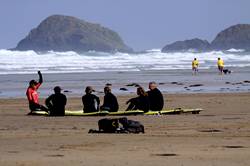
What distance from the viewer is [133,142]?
11586 millimetres

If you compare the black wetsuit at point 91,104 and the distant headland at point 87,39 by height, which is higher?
the distant headland at point 87,39

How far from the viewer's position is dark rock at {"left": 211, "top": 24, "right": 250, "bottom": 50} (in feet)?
470

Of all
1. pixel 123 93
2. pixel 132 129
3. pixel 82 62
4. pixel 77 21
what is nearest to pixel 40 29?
pixel 77 21

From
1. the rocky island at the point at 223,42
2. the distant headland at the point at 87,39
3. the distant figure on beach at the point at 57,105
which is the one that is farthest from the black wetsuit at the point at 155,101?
the rocky island at the point at 223,42

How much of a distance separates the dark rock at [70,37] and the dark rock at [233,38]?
693 inches

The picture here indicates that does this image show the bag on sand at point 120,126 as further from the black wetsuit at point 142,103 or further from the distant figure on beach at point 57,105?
the distant figure on beach at point 57,105

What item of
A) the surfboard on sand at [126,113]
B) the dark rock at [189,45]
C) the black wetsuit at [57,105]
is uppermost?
the dark rock at [189,45]

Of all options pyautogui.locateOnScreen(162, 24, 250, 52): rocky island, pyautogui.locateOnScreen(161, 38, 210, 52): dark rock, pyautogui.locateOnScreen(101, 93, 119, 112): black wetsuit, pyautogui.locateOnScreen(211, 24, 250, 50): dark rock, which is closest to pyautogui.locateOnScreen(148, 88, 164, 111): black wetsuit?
pyautogui.locateOnScreen(101, 93, 119, 112): black wetsuit

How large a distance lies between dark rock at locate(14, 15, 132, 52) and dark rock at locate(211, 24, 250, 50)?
17.6 meters

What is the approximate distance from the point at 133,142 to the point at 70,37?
140451mm

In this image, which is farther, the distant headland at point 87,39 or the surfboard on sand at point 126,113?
the distant headland at point 87,39

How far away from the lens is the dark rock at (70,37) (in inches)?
5753

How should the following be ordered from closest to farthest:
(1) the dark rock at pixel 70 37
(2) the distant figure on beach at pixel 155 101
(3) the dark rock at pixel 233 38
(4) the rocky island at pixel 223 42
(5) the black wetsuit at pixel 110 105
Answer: (5) the black wetsuit at pixel 110 105
(2) the distant figure on beach at pixel 155 101
(4) the rocky island at pixel 223 42
(3) the dark rock at pixel 233 38
(1) the dark rock at pixel 70 37

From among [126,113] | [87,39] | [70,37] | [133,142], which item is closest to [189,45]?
[87,39]
